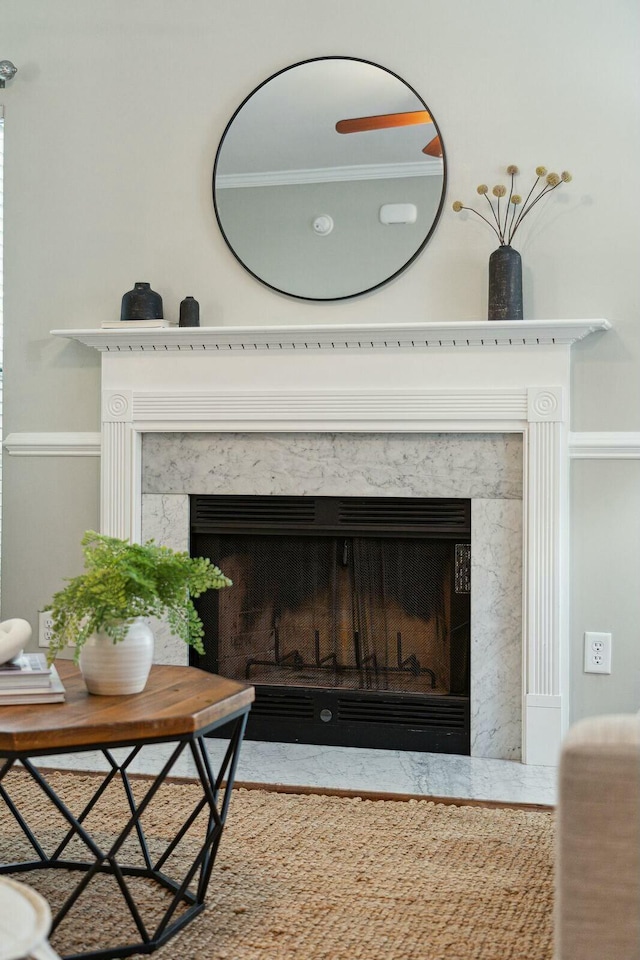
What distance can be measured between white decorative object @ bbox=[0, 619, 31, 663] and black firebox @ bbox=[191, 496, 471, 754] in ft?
4.96

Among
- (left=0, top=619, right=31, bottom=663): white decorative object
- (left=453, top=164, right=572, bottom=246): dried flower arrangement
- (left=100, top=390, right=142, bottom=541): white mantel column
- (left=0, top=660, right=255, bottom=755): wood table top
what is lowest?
(left=0, top=660, right=255, bottom=755): wood table top

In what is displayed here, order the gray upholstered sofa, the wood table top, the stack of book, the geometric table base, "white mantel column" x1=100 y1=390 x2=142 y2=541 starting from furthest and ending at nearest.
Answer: "white mantel column" x1=100 y1=390 x2=142 y2=541, the stack of book, the geometric table base, the wood table top, the gray upholstered sofa

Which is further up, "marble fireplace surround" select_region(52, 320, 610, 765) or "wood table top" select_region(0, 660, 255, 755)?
"marble fireplace surround" select_region(52, 320, 610, 765)

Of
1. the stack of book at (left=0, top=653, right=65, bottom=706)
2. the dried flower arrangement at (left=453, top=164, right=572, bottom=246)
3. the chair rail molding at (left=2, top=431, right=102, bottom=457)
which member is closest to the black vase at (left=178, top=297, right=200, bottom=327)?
the chair rail molding at (left=2, top=431, right=102, bottom=457)

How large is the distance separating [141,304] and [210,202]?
46 centimetres

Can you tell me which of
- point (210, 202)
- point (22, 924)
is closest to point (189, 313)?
point (210, 202)

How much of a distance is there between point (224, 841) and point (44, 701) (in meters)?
0.77

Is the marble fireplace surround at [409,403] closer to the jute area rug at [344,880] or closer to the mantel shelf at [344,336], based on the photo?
the mantel shelf at [344,336]

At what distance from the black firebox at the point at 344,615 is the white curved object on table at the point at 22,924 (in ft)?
6.82

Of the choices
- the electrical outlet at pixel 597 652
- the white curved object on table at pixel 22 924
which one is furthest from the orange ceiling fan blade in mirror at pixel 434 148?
the white curved object on table at pixel 22 924

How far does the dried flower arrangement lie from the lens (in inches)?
128

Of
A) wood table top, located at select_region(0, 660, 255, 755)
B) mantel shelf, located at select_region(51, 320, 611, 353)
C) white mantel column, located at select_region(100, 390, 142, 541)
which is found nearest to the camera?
wood table top, located at select_region(0, 660, 255, 755)

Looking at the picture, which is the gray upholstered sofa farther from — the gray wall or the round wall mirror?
the round wall mirror

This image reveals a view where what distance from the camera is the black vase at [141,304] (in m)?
3.48
